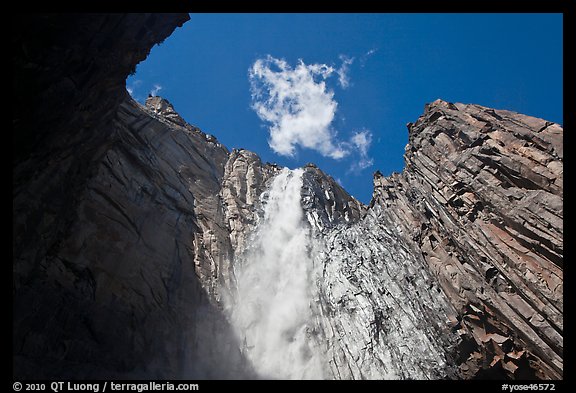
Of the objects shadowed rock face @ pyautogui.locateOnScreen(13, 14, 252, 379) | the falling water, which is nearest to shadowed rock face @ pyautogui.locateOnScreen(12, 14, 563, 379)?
shadowed rock face @ pyautogui.locateOnScreen(13, 14, 252, 379)

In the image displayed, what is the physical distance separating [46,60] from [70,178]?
288 inches

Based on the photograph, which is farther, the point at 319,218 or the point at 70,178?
the point at 319,218

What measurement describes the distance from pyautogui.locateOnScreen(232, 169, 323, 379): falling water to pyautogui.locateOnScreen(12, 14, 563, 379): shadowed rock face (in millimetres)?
1269

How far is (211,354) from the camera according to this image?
28656mm

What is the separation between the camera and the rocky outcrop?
Result: 20781 millimetres

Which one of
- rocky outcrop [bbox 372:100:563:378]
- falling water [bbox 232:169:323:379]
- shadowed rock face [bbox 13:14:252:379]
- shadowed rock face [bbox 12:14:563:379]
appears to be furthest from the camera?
falling water [bbox 232:169:323:379]

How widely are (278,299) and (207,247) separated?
782cm

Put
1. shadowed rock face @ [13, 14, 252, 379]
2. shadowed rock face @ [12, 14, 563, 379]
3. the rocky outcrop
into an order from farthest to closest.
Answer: the rocky outcrop → shadowed rock face @ [12, 14, 563, 379] → shadowed rock face @ [13, 14, 252, 379]

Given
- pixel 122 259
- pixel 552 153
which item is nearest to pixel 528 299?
pixel 552 153

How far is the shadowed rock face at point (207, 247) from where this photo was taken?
17.2 m

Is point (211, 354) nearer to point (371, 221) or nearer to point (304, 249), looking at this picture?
point (304, 249)

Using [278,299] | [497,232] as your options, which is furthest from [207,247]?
[497,232]

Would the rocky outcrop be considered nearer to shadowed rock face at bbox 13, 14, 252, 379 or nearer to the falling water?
the falling water

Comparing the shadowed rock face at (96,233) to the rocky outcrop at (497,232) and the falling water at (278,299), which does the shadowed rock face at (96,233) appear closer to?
the falling water at (278,299)
